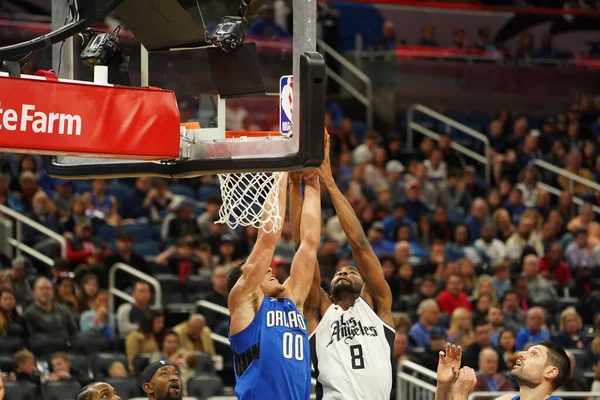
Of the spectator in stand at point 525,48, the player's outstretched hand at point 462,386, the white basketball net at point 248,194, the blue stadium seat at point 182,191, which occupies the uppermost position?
the white basketball net at point 248,194

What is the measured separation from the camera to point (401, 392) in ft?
36.2

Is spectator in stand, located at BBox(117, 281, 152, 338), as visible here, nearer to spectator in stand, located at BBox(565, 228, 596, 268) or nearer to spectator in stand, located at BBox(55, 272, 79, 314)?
spectator in stand, located at BBox(55, 272, 79, 314)

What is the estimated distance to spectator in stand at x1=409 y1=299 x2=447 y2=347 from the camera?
12.2 metres

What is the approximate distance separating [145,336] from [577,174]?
905 cm

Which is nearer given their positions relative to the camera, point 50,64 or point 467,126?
point 50,64

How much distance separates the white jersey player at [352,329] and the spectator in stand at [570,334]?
587 cm

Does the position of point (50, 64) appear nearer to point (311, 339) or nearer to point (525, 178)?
point (311, 339)

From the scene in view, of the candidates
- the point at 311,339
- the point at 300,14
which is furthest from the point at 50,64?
the point at 311,339

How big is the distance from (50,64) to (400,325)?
6.58m

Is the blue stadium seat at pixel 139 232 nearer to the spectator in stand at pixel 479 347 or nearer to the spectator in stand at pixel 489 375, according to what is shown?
the spectator in stand at pixel 479 347

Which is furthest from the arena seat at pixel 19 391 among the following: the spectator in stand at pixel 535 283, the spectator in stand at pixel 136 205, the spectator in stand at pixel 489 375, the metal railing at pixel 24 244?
the spectator in stand at pixel 535 283

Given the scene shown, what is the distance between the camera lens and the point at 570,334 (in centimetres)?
1284

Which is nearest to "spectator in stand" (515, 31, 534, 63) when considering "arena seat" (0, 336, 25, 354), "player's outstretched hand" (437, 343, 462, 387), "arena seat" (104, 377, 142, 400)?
"arena seat" (104, 377, 142, 400)

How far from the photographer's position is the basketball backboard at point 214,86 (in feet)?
18.6
